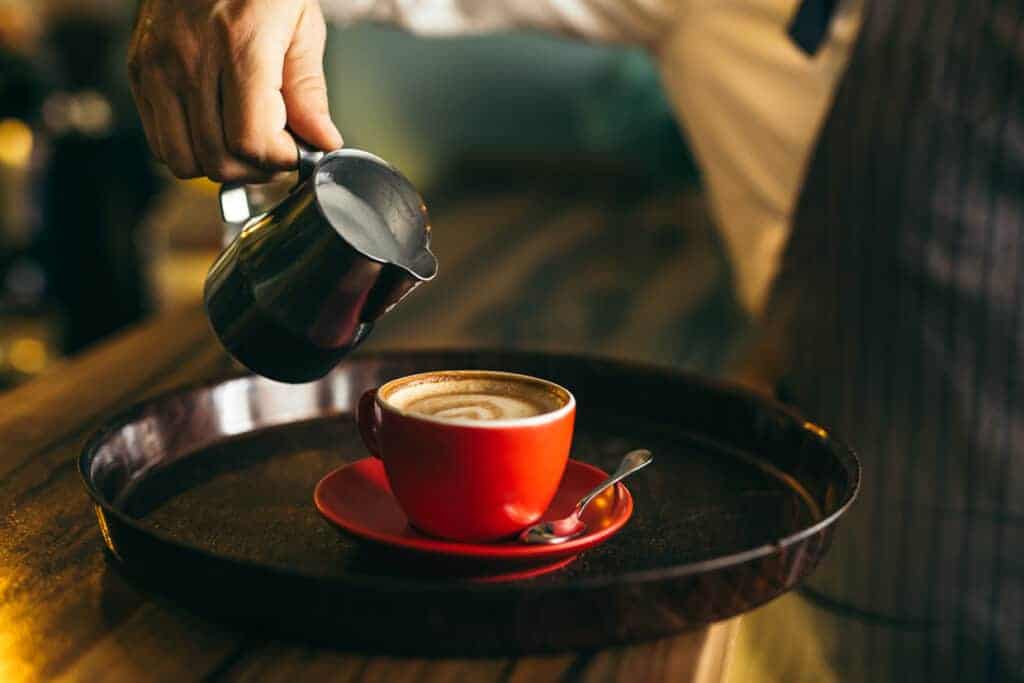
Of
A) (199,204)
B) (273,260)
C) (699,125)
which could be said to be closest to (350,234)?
(273,260)

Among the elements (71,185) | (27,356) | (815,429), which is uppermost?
(815,429)

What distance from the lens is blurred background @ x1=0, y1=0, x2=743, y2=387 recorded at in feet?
9.20

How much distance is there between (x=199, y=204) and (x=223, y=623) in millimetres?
4065

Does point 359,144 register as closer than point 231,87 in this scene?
No

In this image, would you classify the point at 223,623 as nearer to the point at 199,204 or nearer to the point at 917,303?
the point at 917,303

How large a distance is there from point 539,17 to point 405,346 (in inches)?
21.7

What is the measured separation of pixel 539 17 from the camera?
1.72 m

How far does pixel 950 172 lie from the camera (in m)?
1.30

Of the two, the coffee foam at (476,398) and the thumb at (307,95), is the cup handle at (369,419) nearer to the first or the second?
the coffee foam at (476,398)

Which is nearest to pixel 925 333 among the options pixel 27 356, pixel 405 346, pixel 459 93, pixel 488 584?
pixel 405 346

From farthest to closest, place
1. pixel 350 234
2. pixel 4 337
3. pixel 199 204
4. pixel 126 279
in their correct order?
1. pixel 199 204
2. pixel 4 337
3. pixel 126 279
4. pixel 350 234

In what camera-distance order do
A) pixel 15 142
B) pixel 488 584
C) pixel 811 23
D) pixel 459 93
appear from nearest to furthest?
1. pixel 488 584
2. pixel 811 23
3. pixel 15 142
4. pixel 459 93

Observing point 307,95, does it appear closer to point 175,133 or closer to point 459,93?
point 175,133

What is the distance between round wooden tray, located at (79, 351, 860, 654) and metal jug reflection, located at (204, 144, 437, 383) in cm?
11
